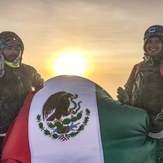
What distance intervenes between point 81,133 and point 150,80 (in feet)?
4.87

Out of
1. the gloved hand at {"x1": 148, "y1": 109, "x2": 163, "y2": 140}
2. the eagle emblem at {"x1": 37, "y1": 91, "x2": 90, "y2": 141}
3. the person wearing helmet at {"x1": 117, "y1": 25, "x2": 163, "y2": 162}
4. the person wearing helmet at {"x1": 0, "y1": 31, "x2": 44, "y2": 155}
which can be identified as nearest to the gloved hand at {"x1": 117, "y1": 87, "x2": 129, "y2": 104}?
the person wearing helmet at {"x1": 117, "y1": 25, "x2": 163, "y2": 162}

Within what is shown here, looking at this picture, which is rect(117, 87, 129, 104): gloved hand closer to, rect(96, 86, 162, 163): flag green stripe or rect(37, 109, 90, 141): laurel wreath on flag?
rect(96, 86, 162, 163): flag green stripe

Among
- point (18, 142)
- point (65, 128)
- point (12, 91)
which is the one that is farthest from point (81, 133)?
point (12, 91)

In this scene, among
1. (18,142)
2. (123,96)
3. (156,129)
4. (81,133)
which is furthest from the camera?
(123,96)

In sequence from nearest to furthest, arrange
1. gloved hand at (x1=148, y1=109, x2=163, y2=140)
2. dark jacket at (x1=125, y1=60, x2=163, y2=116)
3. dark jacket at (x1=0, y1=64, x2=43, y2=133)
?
1. gloved hand at (x1=148, y1=109, x2=163, y2=140)
2. dark jacket at (x1=125, y1=60, x2=163, y2=116)
3. dark jacket at (x1=0, y1=64, x2=43, y2=133)

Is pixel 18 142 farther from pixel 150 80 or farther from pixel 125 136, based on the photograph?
pixel 150 80

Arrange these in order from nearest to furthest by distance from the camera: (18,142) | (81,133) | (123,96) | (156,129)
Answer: (81,133) < (156,129) < (18,142) < (123,96)

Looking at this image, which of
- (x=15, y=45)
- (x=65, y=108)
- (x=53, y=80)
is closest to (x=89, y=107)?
(x=65, y=108)

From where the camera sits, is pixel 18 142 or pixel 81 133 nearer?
pixel 81 133

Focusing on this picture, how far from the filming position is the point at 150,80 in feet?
22.9

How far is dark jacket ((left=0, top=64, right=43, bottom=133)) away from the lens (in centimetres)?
719

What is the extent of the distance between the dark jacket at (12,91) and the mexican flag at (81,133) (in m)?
0.73

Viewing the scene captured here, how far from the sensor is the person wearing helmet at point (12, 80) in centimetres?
720

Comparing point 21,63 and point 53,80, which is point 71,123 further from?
point 21,63
